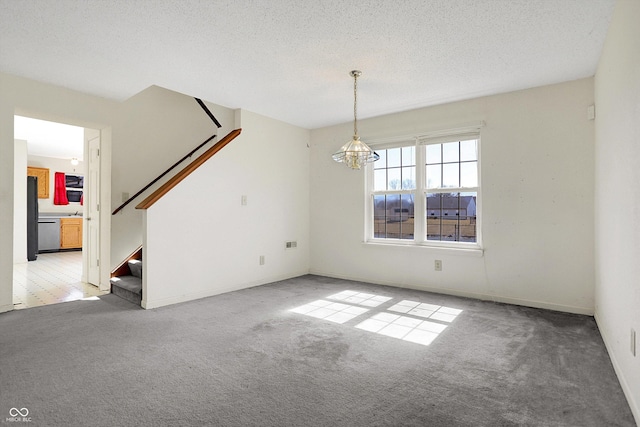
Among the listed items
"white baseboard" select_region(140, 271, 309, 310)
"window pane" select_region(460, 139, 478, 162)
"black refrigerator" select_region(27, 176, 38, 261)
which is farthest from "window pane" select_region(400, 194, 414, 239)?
"black refrigerator" select_region(27, 176, 38, 261)

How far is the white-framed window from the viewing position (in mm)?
4152

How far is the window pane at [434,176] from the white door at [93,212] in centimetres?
444

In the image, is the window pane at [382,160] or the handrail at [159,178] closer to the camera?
the handrail at [159,178]

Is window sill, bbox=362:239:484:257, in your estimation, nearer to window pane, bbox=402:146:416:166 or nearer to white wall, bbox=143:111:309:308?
window pane, bbox=402:146:416:166

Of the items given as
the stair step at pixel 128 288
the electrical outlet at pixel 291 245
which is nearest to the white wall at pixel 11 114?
the stair step at pixel 128 288

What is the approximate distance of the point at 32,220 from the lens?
7207 millimetres

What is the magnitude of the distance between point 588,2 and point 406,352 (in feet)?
8.86

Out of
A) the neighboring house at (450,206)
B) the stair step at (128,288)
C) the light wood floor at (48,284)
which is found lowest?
the light wood floor at (48,284)

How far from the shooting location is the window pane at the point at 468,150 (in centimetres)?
411

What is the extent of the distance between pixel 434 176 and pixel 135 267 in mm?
4118

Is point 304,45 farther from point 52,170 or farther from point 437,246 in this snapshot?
point 52,170

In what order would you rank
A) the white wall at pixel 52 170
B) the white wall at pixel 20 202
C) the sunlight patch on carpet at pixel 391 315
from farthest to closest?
the white wall at pixel 52 170
the white wall at pixel 20 202
the sunlight patch on carpet at pixel 391 315

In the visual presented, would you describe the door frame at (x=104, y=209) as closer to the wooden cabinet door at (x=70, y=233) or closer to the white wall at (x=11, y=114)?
the white wall at (x=11, y=114)

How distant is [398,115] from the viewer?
4645mm
